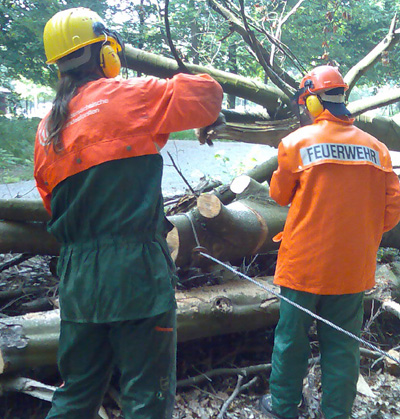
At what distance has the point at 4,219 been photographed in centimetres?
320

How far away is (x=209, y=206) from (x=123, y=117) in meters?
1.54

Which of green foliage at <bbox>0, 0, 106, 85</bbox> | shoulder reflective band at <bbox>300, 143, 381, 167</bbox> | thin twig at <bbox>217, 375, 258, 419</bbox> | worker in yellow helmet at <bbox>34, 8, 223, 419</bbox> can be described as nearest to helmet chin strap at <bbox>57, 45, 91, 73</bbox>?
worker in yellow helmet at <bbox>34, 8, 223, 419</bbox>

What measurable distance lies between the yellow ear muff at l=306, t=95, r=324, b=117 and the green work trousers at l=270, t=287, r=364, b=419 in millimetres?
1061

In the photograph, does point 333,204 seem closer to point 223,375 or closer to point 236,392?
point 236,392

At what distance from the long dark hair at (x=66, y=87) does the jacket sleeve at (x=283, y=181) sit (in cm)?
111

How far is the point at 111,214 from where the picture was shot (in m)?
1.73

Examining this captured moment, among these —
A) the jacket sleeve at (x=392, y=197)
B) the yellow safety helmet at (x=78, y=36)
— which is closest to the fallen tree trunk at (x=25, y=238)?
the yellow safety helmet at (x=78, y=36)

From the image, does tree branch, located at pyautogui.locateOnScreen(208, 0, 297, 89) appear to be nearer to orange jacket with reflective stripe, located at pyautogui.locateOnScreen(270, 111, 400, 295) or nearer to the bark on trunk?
A: orange jacket with reflective stripe, located at pyautogui.locateOnScreen(270, 111, 400, 295)

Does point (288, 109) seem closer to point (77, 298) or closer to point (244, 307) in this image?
point (244, 307)

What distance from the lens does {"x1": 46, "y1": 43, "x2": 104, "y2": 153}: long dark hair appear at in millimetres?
1774

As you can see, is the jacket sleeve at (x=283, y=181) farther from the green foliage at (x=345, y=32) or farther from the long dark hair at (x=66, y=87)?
the green foliage at (x=345, y=32)

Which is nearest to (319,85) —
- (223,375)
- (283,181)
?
(283,181)

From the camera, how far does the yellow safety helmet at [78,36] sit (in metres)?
1.83

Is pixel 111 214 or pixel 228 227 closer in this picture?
pixel 111 214
